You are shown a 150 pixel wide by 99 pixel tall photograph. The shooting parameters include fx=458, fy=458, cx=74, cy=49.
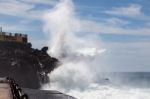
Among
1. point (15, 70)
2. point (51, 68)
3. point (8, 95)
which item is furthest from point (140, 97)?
point (8, 95)

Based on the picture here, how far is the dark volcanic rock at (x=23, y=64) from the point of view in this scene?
48.2 m

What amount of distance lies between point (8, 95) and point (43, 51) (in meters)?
46.9

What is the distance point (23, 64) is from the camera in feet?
161

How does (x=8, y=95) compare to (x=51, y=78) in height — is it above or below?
below

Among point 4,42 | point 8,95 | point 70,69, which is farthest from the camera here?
point 70,69

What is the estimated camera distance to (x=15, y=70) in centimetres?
4809

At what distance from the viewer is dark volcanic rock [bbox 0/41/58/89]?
48159mm

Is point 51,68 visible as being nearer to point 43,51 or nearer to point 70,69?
point 43,51

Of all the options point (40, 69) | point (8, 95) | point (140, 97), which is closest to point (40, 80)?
point (40, 69)

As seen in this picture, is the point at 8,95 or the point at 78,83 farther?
the point at 78,83

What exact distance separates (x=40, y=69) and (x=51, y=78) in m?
4.86

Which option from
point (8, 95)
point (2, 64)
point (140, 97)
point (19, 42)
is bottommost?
point (8, 95)

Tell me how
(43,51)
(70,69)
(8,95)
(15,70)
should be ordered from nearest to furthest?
1. (8,95)
2. (15,70)
3. (43,51)
4. (70,69)

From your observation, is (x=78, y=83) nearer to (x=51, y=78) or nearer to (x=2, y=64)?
(x=51, y=78)
